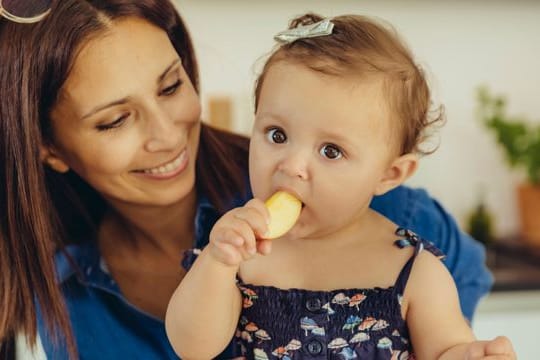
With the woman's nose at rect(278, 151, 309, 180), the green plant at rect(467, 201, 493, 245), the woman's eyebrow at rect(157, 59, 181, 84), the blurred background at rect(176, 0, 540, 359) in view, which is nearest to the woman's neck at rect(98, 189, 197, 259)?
the woman's eyebrow at rect(157, 59, 181, 84)

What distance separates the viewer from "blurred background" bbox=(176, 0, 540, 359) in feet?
7.12

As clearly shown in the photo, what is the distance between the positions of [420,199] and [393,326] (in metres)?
0.36

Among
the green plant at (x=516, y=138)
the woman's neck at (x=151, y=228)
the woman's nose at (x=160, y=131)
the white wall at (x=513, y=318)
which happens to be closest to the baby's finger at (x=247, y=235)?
the woman's nose at (x=160, y=131)

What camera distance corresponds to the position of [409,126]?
0.80 m

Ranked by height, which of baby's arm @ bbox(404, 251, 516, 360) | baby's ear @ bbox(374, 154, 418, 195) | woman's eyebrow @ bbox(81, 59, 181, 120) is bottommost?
baby's arm @ bbox(404, 251, 516, 360)

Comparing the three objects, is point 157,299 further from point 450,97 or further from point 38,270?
point 450,97

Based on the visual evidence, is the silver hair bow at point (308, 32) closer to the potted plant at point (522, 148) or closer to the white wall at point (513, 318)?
the white wall at point (513, 318)

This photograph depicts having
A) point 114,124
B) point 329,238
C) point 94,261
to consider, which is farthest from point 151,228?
point 329,238

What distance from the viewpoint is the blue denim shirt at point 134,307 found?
42.3 inches

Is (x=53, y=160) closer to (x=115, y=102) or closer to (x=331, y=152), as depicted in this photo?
(x=115, y=102)

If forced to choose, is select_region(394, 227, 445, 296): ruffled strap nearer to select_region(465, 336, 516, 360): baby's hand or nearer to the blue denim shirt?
select_region(465, 336, 516, 360): baby's hand

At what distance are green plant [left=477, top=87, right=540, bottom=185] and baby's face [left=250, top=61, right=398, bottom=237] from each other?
4.84 feet

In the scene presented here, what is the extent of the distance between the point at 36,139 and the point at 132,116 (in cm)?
14

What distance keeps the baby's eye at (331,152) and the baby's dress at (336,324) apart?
5.6 inches
